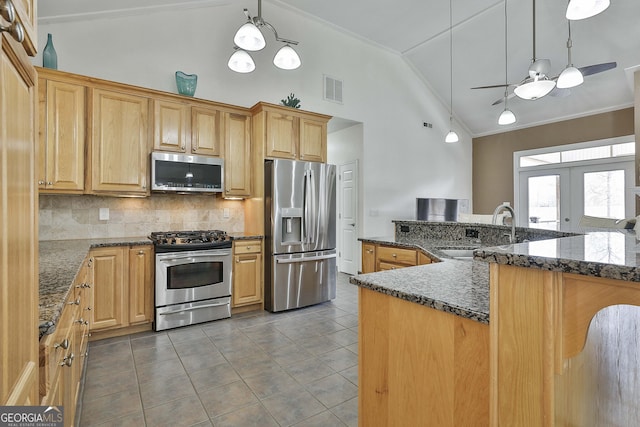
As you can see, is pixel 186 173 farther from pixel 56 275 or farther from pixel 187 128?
pixel 56 275

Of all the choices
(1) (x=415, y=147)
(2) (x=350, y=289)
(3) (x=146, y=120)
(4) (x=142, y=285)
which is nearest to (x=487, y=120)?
(1) (x=415, y=147)

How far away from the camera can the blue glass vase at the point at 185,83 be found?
366 centimetres

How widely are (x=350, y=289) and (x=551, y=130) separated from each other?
206 inches

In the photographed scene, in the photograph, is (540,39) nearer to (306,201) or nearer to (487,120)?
(487,120)

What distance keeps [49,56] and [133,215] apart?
65.7 inches

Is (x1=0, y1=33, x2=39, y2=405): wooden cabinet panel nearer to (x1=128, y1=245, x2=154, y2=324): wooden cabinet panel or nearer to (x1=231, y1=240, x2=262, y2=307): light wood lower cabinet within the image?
(x1=128, y1=245, x2=154, y2=324): wooden cabinet panel

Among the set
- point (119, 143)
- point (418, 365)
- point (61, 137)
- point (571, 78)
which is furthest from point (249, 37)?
point (571, 78)

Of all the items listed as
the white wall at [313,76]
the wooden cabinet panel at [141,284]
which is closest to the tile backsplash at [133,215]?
the wooden cabinet panel at [141,284]

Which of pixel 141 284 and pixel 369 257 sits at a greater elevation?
pixel 369 257

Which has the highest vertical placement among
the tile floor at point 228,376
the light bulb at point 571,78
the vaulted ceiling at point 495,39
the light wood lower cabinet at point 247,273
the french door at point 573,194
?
the vaulted ceiling at point 495,39

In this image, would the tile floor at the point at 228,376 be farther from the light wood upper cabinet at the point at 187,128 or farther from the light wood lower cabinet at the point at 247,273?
the light wood upper cabinet at the point at 187,128

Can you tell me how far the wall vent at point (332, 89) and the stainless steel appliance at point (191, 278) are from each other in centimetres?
298

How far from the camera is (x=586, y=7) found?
1.96m

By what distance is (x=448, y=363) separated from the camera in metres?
1.08
